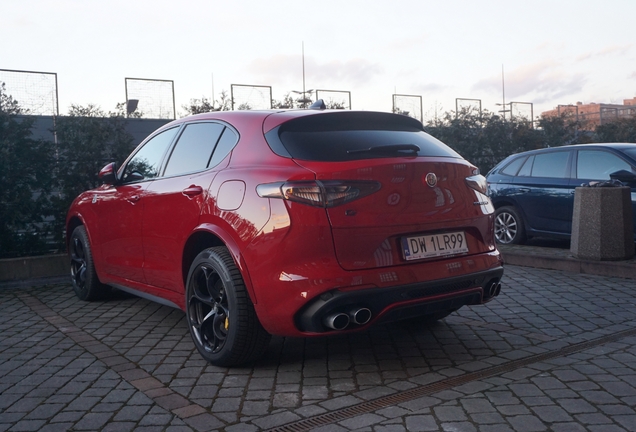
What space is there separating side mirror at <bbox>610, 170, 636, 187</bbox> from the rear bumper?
5.27 m

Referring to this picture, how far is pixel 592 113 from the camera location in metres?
28.9

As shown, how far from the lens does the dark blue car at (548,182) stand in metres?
9.37

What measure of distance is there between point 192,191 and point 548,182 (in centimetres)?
669

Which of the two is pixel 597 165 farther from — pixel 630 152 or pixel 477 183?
pixel 477 183

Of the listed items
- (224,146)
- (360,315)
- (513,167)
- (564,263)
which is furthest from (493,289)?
(513,167)

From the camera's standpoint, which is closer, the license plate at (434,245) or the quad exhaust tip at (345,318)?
the quad exhaust tip at (345,318)

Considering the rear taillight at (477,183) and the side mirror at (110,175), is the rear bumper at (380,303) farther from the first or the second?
the side mirror at (110,175)

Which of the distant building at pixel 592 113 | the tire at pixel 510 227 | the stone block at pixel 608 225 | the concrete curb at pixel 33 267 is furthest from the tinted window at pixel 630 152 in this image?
the distant building at pixel 592 113

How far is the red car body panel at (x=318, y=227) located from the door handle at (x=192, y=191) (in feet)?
0.04

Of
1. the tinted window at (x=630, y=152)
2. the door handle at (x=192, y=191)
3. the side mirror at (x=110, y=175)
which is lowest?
the door handle at (x=192, y=191)

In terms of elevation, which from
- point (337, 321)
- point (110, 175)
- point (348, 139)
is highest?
point (348, 139)

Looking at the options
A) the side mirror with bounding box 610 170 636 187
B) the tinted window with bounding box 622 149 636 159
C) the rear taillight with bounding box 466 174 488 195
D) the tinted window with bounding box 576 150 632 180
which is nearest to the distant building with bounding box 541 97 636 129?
the tinted window with bounding box 576 150 632 180

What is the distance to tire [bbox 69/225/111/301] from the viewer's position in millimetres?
7000

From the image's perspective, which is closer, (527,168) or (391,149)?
(391,149)
